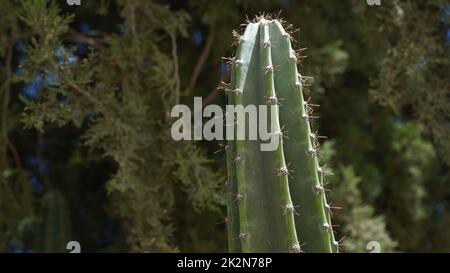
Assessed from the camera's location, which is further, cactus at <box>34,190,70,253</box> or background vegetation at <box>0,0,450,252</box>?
cactus at <box>34,190,70,253</box>

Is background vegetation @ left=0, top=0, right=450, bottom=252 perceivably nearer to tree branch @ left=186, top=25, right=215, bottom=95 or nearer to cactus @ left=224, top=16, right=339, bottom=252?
tree branch @ left=186, top=25, right=215, bottom=95

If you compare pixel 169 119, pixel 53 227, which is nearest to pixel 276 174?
pixel 169 119

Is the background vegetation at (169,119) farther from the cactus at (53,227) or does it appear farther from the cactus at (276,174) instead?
the cactus at (276,174)

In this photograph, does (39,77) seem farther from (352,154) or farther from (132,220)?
(352,154)

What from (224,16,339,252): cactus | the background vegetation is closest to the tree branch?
the background vegetation

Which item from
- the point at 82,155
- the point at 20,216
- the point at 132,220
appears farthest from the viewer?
the point at 82,155

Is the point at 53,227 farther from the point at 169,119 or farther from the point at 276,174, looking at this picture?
the point at 276,174

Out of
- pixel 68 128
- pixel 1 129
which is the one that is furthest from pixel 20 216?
pixel 68 128
